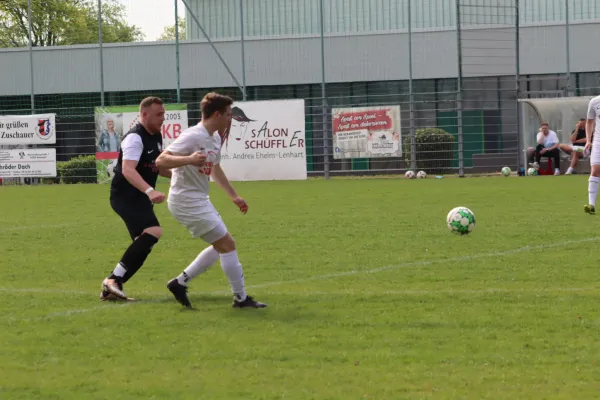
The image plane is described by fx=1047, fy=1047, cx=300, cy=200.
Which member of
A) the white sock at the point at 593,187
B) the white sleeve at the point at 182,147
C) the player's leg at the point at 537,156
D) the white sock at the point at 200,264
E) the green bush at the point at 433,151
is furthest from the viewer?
the green bush at the point at 433,151

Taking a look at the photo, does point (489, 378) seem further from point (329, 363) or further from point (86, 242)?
point (86, 242)

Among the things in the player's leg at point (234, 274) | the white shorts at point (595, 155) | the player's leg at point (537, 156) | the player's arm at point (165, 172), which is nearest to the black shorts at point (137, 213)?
the player's arm at point (165, 172)

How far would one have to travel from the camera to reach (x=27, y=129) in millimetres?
32938

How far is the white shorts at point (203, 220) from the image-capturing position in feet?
25.4

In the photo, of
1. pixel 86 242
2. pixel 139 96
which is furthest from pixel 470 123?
pixel 86 242

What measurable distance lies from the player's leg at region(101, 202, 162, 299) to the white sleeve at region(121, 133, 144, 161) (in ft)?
1.57

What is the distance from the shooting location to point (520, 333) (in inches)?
251

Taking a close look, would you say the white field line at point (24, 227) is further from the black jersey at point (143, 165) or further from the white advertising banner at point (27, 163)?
the white advertising banner at point (27, 163)

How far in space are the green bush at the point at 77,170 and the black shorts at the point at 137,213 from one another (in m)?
26.1

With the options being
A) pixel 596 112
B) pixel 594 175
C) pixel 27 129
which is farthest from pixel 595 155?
pixel 27 129

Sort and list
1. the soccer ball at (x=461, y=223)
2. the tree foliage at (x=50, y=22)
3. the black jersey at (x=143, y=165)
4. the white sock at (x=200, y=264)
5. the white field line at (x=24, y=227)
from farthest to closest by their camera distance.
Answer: the tree foliage at (x=50, y=22), the white field line at (x=24, y=227), the soccer ball at (x=461, y=223), the black jersey at (x=143, y=165), the white sock at (x=200, y=264)

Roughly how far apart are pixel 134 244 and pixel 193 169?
102 centimetres

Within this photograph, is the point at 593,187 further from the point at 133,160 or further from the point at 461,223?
the point at 133,160

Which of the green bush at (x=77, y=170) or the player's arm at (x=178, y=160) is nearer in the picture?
the player's arm at (x=178, y=160)
